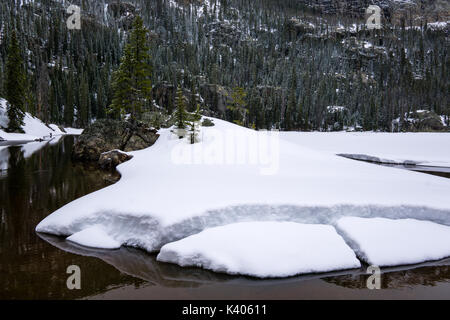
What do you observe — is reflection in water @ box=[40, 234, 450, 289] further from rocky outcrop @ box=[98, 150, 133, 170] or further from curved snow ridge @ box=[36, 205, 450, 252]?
rocky outcrop @ box=[98, 150, 133, 170]

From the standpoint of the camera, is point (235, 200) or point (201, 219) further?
point (235, 200)

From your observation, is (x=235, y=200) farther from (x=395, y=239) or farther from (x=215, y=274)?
(x=395, y=239)

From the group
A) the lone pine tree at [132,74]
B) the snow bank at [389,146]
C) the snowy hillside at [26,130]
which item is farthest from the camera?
the snowy hillside at [26,130]

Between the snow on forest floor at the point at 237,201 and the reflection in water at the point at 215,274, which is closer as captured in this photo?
the reflection in water at the point at 215,274

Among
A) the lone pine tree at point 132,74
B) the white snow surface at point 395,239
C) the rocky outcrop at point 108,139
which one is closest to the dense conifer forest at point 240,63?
the lone pine tree at point 132,74

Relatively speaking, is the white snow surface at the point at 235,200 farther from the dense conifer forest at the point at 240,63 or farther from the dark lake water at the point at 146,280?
the dense conifer forest at the point at 240,63

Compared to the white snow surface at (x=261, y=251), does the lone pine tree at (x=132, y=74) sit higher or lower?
higher

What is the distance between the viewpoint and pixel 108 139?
19.8m

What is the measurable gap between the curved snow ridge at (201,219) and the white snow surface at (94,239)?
0.39 feet

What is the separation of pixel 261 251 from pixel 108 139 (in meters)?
17.7

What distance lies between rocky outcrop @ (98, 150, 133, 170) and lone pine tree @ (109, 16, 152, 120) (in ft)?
18.0

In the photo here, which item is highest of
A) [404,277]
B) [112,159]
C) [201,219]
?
[112,159]

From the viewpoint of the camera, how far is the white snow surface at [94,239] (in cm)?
655

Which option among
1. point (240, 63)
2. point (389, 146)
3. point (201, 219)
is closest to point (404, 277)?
point (201, 219)
